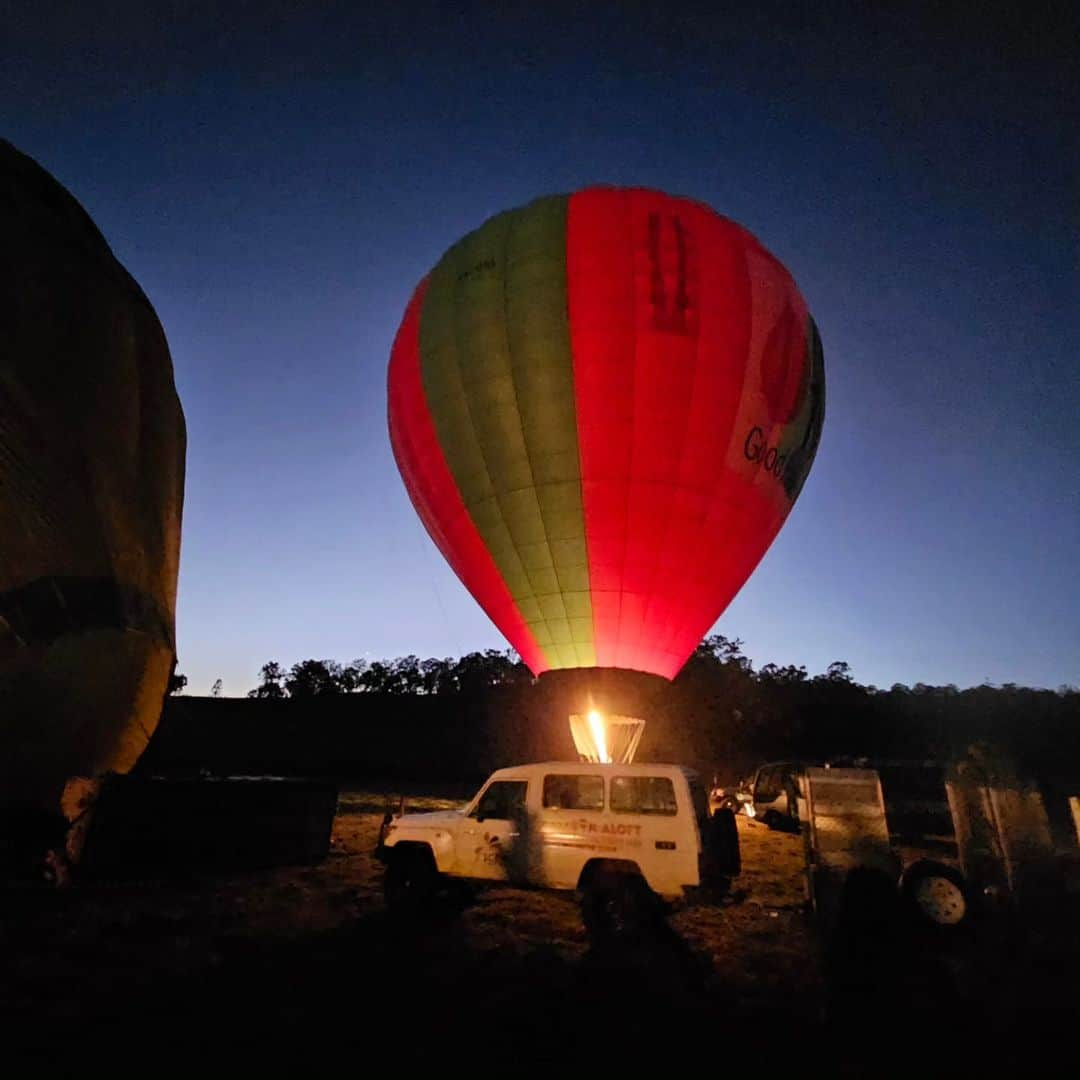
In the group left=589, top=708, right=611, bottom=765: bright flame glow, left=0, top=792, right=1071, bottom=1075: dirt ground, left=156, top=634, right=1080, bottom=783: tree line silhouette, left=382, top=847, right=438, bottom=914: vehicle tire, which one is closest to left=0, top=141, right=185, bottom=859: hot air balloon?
left=0, top=792, right=1071, bottom=1075: dirt ground

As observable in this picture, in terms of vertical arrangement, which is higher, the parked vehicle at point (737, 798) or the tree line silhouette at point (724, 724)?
the tree line silhouette at point (724, 724)

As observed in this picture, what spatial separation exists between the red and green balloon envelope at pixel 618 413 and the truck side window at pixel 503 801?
6.06 metres

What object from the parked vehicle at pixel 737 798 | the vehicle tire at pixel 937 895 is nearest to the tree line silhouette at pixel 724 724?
the parked vehicle at pixel 737 798

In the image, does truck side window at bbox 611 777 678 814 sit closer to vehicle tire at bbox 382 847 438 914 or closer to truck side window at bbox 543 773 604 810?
truck side window at bbox 543 773 604 810

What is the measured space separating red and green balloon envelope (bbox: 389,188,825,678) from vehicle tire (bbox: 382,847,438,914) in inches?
257

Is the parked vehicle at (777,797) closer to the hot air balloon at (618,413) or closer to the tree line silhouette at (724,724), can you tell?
the hot air balloon at (618,413)

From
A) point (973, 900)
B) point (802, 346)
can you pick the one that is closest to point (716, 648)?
point (802, 346)

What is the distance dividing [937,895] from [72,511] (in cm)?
942

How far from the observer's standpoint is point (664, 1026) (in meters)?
4.51

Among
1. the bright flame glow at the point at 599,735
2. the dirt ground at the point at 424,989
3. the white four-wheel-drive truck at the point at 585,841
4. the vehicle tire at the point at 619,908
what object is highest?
the bright flame glow at the point at 599,735

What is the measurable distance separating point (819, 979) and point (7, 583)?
285 inches

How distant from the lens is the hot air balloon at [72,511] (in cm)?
556

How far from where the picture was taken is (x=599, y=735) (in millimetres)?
13203

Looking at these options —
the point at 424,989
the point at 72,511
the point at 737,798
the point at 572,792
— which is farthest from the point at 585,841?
the point at 737,798
